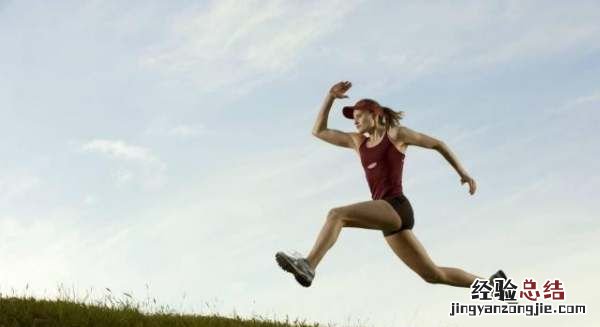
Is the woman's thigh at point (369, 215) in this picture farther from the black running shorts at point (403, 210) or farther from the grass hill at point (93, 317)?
the grass hill at point (93, 317)

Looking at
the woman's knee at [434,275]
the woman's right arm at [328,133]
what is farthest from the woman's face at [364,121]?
the woman's knee at [434,275]

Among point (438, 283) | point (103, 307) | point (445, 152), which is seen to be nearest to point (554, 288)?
point (438, 283)

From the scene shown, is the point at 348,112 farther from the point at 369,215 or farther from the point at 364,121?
the point at 369,215

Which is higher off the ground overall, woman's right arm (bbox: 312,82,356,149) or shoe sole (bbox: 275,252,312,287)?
woman's right arm (bbox: 312,82,356,149)

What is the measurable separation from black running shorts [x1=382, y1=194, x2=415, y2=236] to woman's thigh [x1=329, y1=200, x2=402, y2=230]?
0.08m

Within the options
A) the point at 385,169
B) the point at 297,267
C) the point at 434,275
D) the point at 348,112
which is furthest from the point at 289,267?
the point at 348,112

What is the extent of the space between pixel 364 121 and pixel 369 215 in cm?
135

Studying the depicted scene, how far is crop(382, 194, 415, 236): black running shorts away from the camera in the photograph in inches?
408

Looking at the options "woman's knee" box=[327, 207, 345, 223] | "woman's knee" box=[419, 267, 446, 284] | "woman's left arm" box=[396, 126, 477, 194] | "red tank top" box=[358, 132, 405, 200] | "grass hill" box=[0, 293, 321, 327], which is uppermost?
"woman's left arm" box=[396, 126, 477, 194]

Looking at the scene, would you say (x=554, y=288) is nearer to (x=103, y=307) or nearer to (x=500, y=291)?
(x=500, y=291)

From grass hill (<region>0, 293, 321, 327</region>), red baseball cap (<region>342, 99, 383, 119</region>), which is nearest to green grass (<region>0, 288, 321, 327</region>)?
grass hill (<region>0, 293, 321, 327</region>)

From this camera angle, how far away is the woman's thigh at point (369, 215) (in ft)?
32.5

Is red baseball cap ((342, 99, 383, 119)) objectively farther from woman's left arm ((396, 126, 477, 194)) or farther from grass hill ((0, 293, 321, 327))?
grass hill ((0, 293, 321, 327))

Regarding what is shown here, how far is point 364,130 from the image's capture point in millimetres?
10734
